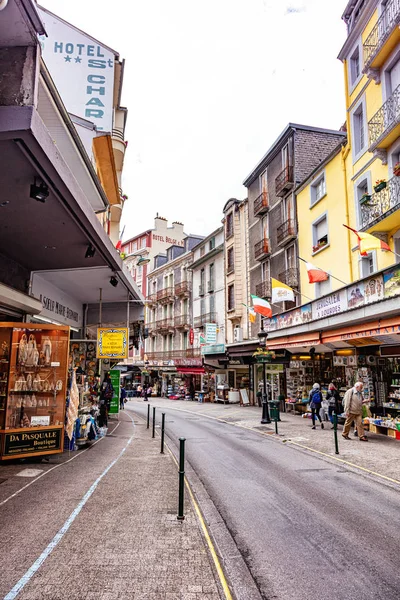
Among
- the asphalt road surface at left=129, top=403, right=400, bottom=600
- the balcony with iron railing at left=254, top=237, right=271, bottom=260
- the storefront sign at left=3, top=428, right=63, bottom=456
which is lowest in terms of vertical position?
the asphalt road surface at left=129, top=403, right=400, bottom=600

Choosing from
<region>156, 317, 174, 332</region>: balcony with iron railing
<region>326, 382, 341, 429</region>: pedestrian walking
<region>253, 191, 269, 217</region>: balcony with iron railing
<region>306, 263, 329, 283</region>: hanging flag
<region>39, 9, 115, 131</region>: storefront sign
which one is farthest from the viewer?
<region>156, 317, 174, 332</region>: balcony with iron railing

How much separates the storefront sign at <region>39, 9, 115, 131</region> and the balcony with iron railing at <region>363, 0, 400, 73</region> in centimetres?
947

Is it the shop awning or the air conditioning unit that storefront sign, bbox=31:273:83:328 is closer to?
the air conditioning unit

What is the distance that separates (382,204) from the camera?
1448 centimetres

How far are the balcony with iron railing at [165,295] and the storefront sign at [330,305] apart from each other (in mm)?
27202

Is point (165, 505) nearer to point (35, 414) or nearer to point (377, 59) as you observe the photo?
point (35, 414)

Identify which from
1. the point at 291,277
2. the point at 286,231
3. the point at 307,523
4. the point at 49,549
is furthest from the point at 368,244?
the point at 49,549

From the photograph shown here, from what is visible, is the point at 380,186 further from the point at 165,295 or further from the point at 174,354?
the point at 165,295

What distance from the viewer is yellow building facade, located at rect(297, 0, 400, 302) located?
14.1 meters

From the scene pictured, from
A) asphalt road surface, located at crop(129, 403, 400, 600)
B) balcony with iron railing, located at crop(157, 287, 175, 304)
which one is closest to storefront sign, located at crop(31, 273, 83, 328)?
asphalt road surface, located at crop(129, 403, 400, 600)

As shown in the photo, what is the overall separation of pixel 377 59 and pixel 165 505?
1622cm

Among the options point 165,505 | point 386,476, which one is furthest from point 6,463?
point 386,476

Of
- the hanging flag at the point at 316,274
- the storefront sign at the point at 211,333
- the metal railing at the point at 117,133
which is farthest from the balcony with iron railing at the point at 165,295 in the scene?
the hanging flag at the point at 316,274

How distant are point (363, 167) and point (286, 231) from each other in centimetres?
721
